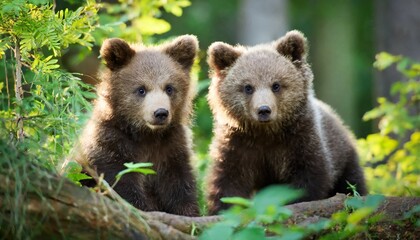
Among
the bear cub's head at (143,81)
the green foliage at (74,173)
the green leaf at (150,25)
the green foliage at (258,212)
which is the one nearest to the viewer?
the green foliage at (258,212)

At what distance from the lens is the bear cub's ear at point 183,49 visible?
746cm

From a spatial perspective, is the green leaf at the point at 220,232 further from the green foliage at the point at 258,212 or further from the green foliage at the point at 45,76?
the green foliage at the point at 45,76

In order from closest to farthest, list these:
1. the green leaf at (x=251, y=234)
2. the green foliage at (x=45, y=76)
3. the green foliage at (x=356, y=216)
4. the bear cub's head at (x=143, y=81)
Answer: the green leaf at (x=251, y=234) → the green foliage at (x=356, y=216) → the green foliage at (x=45, y=76) → the bear cub's head at (x=143, y=81)

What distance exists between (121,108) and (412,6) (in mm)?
8514

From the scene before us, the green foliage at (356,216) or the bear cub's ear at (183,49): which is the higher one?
the bear cub's ear at (183,49)

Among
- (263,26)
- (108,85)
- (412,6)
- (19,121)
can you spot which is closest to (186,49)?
(108,85)

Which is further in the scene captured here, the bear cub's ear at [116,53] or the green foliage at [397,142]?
the green foliage at [397,142]

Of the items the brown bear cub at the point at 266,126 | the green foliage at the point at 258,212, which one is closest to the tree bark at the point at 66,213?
the green foliage at the point at 258,212

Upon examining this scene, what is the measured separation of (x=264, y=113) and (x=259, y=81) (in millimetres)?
450

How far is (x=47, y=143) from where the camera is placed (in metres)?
6.52

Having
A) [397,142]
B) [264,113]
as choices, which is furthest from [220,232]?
[397,142]

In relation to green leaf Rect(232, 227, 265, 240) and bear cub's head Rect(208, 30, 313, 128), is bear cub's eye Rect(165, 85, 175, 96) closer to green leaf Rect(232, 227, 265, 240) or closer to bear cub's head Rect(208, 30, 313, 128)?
bear cub's head Rect(208, 30, 313, 128)

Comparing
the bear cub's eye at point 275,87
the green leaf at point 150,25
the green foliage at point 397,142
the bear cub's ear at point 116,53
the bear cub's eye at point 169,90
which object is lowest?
the green foliage at point 397,142

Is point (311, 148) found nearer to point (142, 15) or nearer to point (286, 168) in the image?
point (286, 168)
